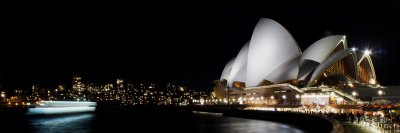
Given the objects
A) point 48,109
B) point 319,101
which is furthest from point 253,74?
point 48,109

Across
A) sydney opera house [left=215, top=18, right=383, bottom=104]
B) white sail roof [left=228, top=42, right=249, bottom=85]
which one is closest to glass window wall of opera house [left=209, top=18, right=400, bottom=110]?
sydney opera house [left=215, top=18, right=383, bottom=104]

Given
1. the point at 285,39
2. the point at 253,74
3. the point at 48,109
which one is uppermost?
the point at 285,39

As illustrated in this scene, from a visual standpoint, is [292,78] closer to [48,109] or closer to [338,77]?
[338,77]

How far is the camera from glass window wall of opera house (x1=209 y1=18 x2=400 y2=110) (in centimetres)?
4053

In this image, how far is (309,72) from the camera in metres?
43.6

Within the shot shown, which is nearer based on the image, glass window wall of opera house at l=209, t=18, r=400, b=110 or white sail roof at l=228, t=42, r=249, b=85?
glass window wall of opera house at l=209, t=18, r=400, b=110

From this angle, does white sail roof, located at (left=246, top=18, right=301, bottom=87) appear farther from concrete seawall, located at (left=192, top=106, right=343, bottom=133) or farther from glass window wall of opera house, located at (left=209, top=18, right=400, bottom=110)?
concrete seawall, located at (left=192, top=106, right=343, bottom=133)

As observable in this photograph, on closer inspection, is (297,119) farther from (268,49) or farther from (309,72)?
(268,49)

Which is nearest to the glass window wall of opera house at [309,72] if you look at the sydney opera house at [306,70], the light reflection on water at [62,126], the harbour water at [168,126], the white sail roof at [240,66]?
the sydney opera house at [306,70]

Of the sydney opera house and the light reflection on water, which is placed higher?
the sydney opera house

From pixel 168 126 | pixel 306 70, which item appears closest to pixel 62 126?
pixel 168 126

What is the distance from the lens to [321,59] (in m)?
41.7

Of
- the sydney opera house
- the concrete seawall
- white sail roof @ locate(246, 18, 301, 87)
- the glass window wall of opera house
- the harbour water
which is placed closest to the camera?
the concrete seawall

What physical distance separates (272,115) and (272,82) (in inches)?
476
